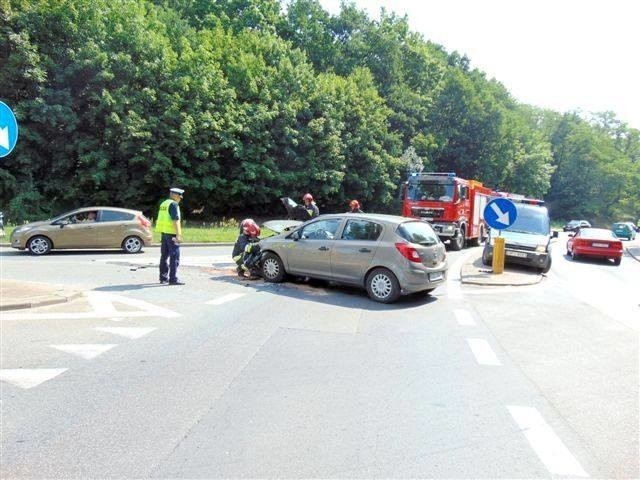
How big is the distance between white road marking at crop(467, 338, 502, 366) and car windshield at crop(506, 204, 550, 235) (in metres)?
10.3

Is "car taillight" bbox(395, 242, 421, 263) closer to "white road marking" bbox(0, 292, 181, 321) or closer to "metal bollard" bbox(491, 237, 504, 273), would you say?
"white road marking" bbox(0, 292, 181, 321)

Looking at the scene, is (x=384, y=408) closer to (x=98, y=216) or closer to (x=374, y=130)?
(x=98, y=216)

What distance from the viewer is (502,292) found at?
438 inches

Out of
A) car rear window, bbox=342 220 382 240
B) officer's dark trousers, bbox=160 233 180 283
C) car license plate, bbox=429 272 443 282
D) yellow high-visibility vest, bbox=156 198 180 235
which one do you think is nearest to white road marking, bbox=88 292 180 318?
officer's dark trousers, bbox=160 233 180 283

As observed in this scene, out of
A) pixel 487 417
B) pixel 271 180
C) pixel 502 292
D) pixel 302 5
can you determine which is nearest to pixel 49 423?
pixel 487 417

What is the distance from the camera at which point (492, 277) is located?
501 inches

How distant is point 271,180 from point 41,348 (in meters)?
28.3

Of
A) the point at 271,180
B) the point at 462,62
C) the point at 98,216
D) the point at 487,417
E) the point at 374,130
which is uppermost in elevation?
the point at 462,62

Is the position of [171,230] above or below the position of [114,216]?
below

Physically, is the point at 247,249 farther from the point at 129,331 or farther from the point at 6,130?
the point at 6,130

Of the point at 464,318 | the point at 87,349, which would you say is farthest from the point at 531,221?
the point at 87,349

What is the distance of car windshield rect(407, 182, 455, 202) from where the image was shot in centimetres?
2045

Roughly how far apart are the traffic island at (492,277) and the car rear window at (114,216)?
1022 cm

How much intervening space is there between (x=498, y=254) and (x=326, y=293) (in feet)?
18.1
